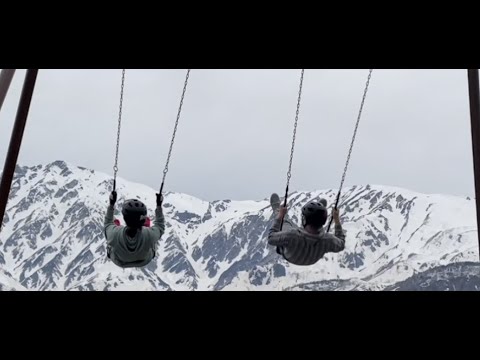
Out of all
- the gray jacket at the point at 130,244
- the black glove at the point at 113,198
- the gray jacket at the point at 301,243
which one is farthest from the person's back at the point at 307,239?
the black glove at the point at 113,198

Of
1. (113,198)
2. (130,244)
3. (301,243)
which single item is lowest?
(130,244)

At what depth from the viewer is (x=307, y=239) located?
7875mm

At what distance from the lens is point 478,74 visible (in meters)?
8.79

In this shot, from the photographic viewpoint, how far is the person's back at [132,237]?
25.3 ft

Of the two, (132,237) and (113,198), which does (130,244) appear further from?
(113,198)

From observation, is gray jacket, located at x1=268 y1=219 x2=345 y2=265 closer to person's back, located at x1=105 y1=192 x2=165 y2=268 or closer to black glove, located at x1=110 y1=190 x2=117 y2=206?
person's back, located at x1=105 y1=192 x2=165 y2=268

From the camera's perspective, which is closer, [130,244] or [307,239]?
[130,244]

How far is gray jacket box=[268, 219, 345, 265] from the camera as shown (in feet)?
25.6

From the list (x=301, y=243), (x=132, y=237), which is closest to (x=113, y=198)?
(x=132, y=237)

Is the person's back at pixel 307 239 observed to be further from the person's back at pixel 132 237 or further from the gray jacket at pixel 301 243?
the person's back at pixel 132 237

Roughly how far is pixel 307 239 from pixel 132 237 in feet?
6.27
